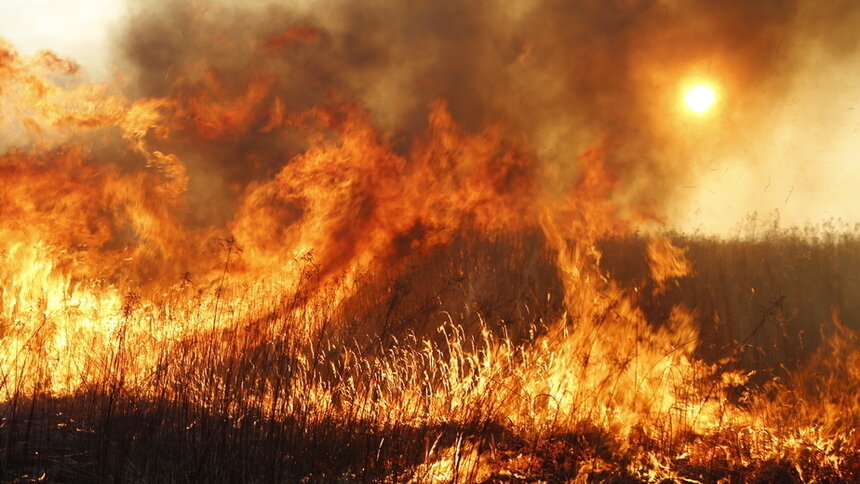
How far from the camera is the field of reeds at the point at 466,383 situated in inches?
205

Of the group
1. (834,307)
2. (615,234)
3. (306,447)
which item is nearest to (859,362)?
(834,307)

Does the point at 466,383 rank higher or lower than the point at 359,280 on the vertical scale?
lower

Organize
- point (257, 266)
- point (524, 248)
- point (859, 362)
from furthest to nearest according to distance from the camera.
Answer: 1. point (524, 248)
2. point (257, 266)
3. point (859, 362)

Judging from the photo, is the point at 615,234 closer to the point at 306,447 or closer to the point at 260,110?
the point at 260,110

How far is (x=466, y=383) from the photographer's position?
6273 mm

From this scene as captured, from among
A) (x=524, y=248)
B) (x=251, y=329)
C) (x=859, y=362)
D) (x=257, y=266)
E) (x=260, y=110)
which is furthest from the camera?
(x=524, y=248)

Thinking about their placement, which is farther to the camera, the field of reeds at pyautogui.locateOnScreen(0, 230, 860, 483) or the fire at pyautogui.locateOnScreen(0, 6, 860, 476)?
the fire at pyautogui.locateOnScreen(0, 6, 860, 476)

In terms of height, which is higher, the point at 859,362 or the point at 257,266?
the point at 257,266

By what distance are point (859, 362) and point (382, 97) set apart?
662 cm

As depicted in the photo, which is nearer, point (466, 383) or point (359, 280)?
point (466, 383)

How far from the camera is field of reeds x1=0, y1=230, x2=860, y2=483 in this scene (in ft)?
17.1

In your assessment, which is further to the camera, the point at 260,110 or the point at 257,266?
the point at 260,110

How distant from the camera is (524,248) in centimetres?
949

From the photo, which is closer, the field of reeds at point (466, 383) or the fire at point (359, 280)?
the field of reeds at point (466, 383)
